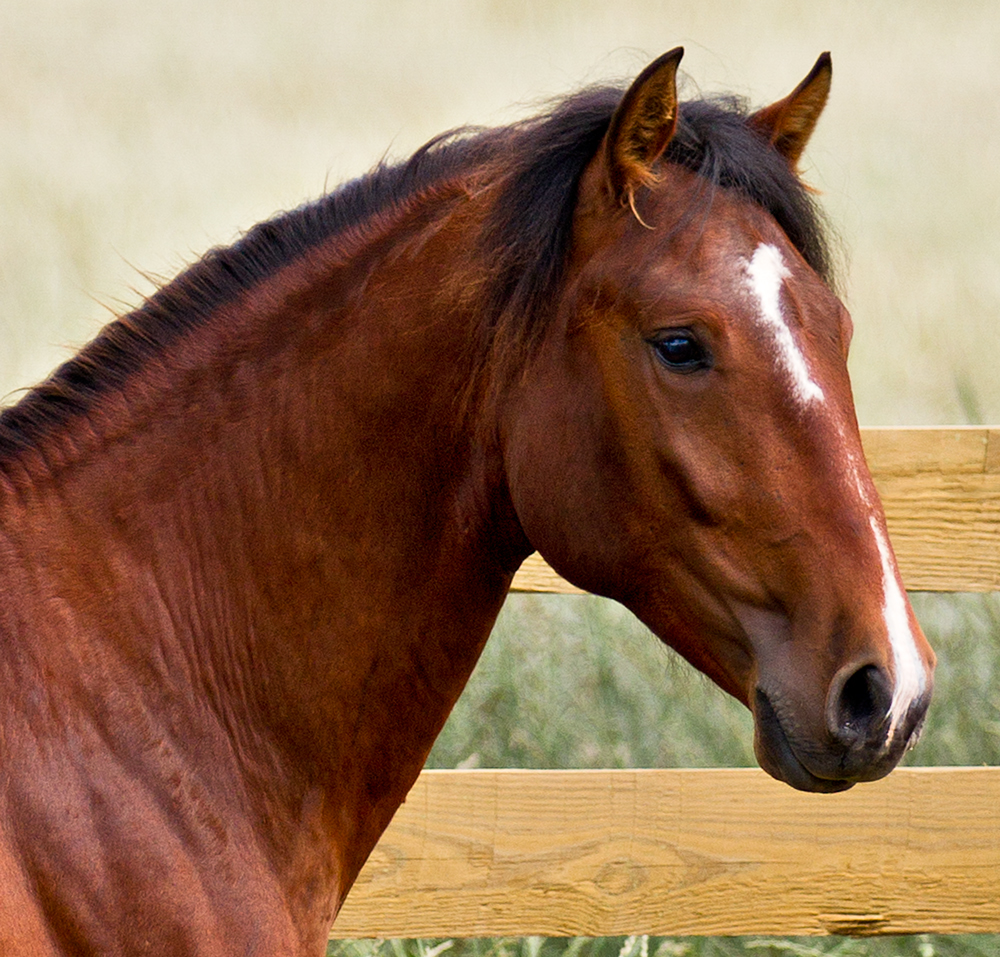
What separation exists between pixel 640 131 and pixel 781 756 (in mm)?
786

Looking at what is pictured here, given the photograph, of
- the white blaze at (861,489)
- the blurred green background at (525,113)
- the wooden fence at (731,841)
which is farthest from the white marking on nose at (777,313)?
the blurred green background at (525,113)

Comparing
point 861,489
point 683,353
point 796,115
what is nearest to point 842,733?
point 861,489

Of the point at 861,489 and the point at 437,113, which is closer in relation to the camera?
the point at 861,489

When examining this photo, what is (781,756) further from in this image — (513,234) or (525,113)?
(525,113)

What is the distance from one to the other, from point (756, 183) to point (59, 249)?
3.19m

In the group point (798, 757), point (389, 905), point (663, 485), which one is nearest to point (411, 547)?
point (663, 485)

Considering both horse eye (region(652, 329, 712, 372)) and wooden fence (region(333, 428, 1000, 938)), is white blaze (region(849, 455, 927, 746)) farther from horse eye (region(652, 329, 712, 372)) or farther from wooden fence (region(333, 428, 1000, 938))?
wooden fence (region(333, 428, 1000, 938))

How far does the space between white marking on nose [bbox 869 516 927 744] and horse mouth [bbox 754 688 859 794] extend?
114 mm

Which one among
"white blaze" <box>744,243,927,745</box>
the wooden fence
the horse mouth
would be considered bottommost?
the wooden fence

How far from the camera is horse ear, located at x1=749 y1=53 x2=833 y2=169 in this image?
61.2 inches

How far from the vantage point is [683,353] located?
1333 mm

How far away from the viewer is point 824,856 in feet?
8.50

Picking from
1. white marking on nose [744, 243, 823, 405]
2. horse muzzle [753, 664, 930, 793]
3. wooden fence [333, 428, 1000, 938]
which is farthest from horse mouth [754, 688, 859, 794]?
wooden fence [333, 428, 1000, 938]

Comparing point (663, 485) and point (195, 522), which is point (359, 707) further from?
point (663, 485)
